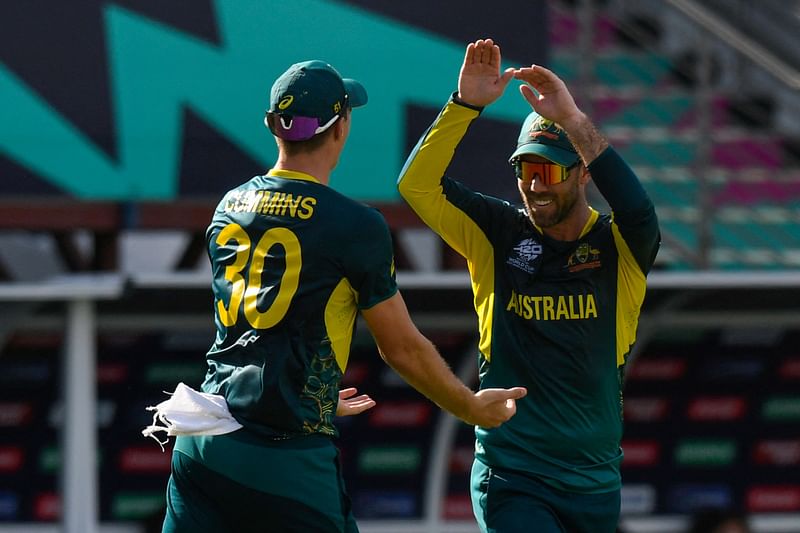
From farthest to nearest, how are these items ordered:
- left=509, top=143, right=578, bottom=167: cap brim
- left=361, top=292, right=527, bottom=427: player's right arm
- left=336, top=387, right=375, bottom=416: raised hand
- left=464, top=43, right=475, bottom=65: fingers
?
left=464, top=43, right=475, bottom=65: fingers, left=509, top=143, right=578, bottom=167: cap brim, left=336, top=387, right=375, bottom=416: raised hand, left=361, top=292, right=527, bottom=427: player's right arm

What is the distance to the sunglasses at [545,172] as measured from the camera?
4.44 meters

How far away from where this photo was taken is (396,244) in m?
8.70

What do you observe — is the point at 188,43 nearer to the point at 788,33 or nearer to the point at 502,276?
the point at 502,276

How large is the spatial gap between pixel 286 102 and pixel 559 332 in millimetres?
1199

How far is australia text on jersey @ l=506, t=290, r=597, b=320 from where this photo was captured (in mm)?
4484

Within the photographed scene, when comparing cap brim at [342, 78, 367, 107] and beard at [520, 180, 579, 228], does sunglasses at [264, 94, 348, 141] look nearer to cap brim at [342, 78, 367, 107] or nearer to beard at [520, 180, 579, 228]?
cap brim at [342, 78, 367, 107]

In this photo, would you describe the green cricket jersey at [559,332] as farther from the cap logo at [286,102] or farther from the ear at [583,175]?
the cap logo at [286,102]

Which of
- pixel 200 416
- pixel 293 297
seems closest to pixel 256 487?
pixel 200 416

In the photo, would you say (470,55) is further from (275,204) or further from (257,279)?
(257,279)

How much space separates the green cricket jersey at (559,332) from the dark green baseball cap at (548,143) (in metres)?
0.21

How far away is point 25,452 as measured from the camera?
28.7 ft

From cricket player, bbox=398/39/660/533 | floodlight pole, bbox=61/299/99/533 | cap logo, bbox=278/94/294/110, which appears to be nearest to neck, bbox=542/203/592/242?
cricket player, bbox=398/39/660/533

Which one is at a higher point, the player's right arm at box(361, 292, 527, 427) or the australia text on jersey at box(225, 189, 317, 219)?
the australia text on jersey at box(225, 189, 317, 219)

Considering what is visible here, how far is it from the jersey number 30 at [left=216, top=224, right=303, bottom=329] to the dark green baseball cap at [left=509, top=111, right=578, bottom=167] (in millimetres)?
1001
